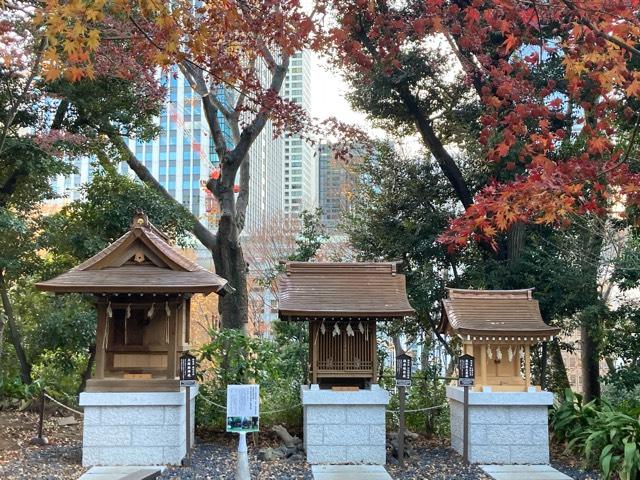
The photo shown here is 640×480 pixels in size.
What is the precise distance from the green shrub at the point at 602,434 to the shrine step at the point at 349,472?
2623mm

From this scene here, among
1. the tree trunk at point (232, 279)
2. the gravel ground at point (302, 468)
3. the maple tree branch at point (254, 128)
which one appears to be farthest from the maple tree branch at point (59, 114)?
the gravel ground at point (302, 468)

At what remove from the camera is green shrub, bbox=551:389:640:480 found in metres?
7.30

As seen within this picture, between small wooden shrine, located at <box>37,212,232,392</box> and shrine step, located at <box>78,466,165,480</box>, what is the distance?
100cm

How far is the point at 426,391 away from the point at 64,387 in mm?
6745

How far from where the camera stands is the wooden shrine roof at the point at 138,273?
822 cm

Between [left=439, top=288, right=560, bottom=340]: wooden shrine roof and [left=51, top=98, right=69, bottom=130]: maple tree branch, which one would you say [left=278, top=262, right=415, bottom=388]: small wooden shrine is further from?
[left=51, top=98, right=69, bottom=130]: maple tree branch

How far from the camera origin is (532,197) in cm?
581

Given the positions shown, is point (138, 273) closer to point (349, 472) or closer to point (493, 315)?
point (349, 472)

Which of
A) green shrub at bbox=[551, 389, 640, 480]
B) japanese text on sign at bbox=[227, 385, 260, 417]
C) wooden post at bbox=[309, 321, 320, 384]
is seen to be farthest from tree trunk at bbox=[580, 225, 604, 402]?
japanese text on sign at bbox=[227, 385, 260, 417]

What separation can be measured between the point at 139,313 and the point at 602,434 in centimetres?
626

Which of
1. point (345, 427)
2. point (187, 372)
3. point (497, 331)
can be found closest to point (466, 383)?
point (497, 331)

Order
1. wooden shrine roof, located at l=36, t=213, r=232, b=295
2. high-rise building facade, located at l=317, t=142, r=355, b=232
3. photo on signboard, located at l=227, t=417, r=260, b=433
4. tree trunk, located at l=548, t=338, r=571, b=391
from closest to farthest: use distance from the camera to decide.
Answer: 1. photo on signboard, located at l=227, t=417, r=260, b=433
2. wooden shrine roof, located at l=36, t=213, r=232, b=295
3. tree trunk, located at l=548, t=338, r=571, b=391
4. high-rise building facade, located at l=317, t=142, r=355, b=232

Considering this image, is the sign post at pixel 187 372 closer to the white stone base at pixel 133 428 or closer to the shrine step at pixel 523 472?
the white stone base at pixel 133 428

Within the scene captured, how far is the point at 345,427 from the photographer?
8781 millimetres
